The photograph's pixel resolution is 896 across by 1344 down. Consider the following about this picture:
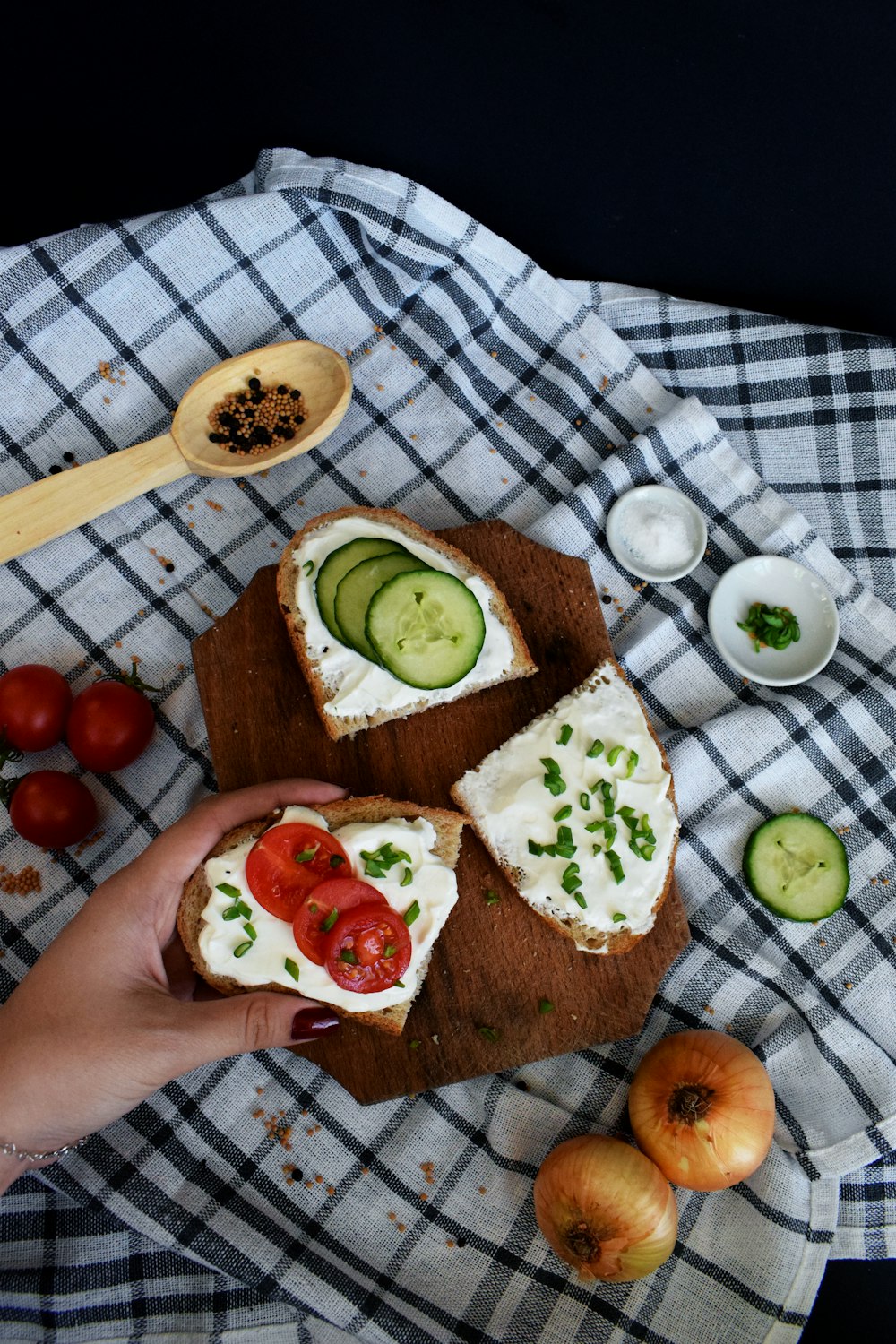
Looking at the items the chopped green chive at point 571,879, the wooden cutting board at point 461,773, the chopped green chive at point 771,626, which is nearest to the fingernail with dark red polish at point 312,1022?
the wooden cutting board at point 461,773

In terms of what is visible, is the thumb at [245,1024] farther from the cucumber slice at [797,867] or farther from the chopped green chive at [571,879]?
the cucumber slice at [797,867]

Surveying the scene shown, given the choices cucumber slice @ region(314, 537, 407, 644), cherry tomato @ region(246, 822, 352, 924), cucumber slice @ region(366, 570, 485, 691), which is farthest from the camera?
cucumber slice @ region(314, 537, 407, 644)

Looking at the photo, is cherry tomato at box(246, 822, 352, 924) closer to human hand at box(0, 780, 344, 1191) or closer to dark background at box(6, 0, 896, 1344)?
human hand at box(0, 780, 344, 1191)

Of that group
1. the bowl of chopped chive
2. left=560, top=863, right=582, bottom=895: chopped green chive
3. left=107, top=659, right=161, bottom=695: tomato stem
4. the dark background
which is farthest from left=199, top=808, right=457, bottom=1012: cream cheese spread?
the dark background

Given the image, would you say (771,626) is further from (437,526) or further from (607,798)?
(437,526)

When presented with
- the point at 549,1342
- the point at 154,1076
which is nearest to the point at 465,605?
the point at 154,1076

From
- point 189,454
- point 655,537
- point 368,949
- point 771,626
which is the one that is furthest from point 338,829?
point 771,626
